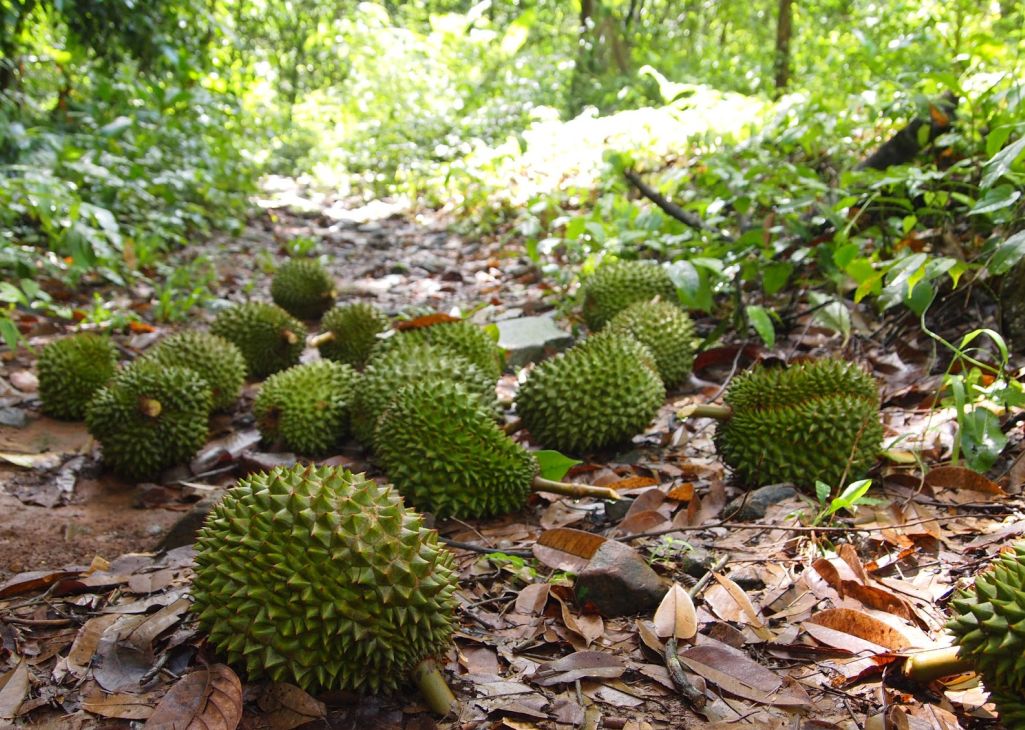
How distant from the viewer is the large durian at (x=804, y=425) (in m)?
2.76

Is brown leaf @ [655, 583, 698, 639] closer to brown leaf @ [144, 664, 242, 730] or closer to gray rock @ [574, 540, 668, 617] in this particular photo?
gray rock @ [574, 540, 668, 617]

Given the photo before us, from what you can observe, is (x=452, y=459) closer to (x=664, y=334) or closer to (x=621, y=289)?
(x=664, y=334)

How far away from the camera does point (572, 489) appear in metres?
2.81

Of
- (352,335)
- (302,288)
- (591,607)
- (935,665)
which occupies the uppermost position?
(302,288)

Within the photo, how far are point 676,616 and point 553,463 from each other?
94 centimetres

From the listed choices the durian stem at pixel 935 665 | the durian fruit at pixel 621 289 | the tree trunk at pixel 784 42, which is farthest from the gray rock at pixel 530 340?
the tree trunk at pixel 784 42

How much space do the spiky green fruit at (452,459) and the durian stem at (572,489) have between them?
42 mm

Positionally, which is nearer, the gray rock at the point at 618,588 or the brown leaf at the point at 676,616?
the brown leaf at the point at 676,616

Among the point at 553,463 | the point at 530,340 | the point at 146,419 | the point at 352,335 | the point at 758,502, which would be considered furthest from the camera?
the point at 530,340

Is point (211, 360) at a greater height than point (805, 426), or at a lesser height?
greater

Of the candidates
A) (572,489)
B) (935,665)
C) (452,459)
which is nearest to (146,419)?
(452,459)

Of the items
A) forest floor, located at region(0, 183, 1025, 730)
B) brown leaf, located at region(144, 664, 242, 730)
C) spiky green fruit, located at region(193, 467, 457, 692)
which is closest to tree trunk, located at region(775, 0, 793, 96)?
forest floor, located at region(0, 183, 1025, 730)

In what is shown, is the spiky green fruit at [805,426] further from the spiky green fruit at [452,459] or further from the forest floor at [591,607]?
the spiky green fruit at [452,459]

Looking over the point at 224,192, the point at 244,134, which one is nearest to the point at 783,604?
the point at 224,192
